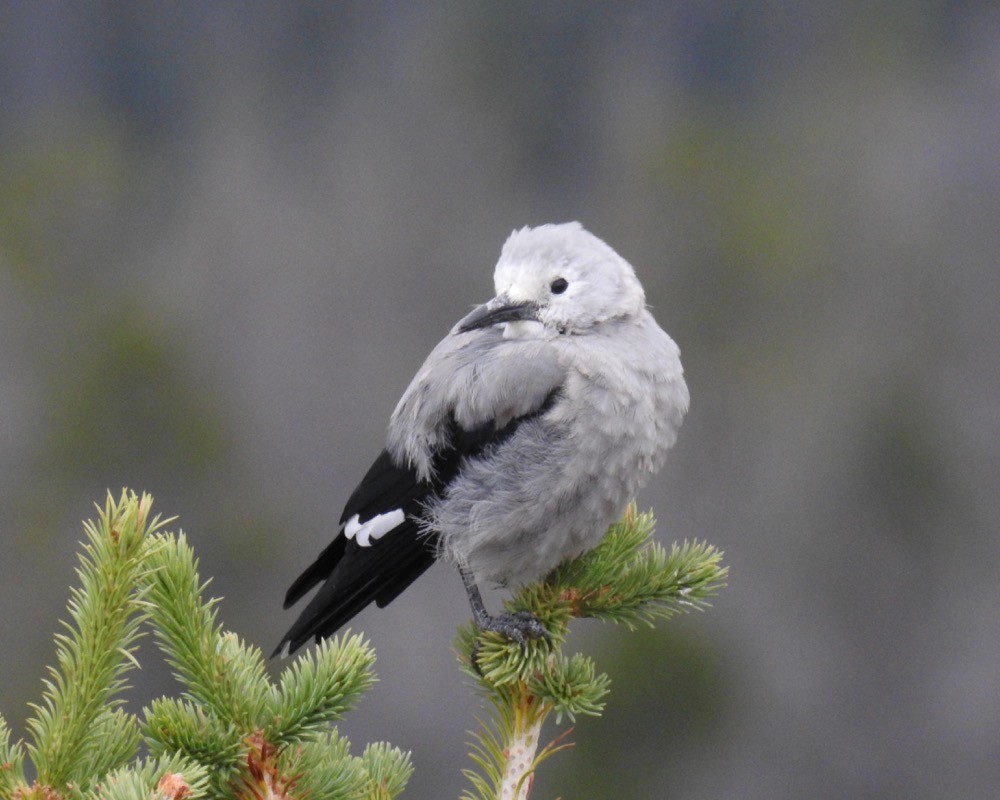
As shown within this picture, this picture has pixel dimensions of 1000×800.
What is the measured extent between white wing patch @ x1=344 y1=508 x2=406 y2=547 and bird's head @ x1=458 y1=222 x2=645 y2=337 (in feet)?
0.61

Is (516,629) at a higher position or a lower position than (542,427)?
lower

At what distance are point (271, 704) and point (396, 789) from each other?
0.32 feet

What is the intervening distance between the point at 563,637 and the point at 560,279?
366mm

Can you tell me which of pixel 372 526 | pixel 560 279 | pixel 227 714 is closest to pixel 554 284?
pixel 560 279

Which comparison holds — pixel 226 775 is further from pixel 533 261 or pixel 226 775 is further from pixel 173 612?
pixel 533 261

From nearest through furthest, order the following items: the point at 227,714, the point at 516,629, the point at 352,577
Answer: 1. the point at 227,714
2. the point at 516,629
3. the point at 352,577

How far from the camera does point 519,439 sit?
37.7 inches

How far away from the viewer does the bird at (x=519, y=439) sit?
93cm

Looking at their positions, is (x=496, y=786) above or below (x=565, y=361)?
below

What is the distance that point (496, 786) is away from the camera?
25.5 inches

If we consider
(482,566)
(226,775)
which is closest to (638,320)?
(482,566)

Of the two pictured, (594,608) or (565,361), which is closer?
(594,608)

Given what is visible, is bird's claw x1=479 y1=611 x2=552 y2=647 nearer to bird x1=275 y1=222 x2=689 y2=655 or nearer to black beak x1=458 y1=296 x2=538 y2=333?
bird x1=275 y1=222 x2=689 y2=655

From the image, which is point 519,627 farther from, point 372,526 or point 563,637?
point 372,526
